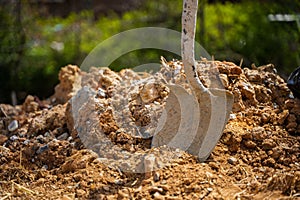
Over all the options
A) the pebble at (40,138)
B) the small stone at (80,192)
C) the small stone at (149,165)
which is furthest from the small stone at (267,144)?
the pebble at (40,138)

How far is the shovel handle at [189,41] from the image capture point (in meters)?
2.49

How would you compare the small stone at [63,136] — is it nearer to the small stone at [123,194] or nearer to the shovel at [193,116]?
the shovel at [193,116]

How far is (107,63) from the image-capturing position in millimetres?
5148

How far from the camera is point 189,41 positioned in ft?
8.34

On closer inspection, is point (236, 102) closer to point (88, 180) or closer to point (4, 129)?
point (88, 180)

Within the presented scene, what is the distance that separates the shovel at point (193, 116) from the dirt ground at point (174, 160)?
0.06m

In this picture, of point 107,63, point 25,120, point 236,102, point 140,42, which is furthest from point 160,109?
point 140,42

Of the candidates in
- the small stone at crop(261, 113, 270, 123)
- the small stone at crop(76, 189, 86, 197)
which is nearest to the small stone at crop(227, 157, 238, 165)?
the small stone at crop(261, 113, 270, 123)

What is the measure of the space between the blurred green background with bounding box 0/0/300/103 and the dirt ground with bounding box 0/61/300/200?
1863 mm

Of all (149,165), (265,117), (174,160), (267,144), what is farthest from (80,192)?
(265,117)

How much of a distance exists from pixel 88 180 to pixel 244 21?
3.44 m

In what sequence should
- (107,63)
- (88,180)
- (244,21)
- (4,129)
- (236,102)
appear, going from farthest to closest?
(244,21) → (107,63) → (4,129) → (236,102) → (88,180)

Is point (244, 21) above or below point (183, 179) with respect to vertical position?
above

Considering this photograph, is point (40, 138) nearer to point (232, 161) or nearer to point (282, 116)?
point (232, 161)
